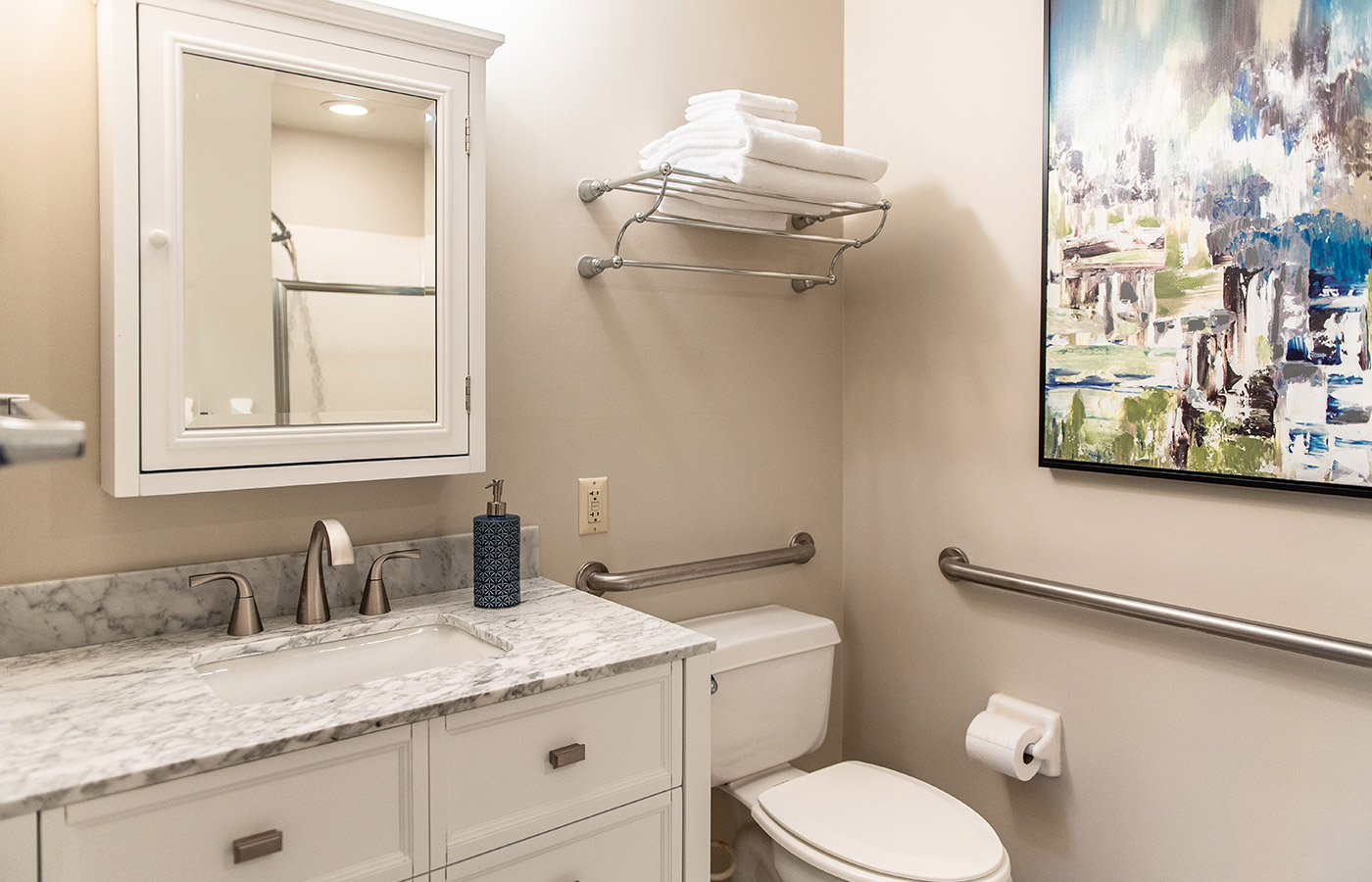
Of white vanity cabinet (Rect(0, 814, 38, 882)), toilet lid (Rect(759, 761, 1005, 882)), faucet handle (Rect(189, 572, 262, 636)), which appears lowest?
toilet lid (Rect(759, 761, 1005, 882))

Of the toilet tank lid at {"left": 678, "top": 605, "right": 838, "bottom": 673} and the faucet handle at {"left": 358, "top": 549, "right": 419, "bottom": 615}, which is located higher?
the faucet handle at {"left": 358, "top": 549, "right": 419, "bottom": 615}

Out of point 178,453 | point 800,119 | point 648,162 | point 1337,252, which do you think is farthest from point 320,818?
point 800,119

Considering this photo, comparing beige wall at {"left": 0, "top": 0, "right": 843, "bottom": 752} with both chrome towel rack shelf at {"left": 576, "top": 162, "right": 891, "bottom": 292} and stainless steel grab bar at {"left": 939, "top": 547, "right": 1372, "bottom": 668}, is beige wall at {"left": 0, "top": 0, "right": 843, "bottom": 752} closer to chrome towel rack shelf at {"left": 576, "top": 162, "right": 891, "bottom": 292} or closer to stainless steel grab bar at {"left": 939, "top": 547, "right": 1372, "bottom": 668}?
chrome towel rack shelf at {"left": 576, "top": 162, "right": 891, "bottom": 292}

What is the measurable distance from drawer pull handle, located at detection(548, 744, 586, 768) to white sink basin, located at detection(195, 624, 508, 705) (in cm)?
19

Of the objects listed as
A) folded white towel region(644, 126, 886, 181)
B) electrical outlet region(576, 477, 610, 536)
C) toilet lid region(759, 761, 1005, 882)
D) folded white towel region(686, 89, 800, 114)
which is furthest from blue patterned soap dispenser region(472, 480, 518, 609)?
folded white towel region(686, 89, 800, 114)

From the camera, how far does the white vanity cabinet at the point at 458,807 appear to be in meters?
0.88

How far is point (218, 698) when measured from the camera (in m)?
1.04

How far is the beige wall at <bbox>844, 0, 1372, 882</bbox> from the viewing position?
140 centimetres

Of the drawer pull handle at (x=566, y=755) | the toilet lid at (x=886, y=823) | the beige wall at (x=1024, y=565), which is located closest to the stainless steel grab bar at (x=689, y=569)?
the beige wall at (x=1024, y=565)

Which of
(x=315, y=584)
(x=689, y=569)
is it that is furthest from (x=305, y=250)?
(x=689, y=569)

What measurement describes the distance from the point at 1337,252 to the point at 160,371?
168 centimetres

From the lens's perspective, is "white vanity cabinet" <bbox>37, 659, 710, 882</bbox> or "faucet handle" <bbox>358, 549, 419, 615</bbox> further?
"faucet handle" <bbox>358, 549, 419, 615</bbox>

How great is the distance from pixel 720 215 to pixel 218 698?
121 centimetres

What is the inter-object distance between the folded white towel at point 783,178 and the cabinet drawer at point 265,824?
1051 millimetres
